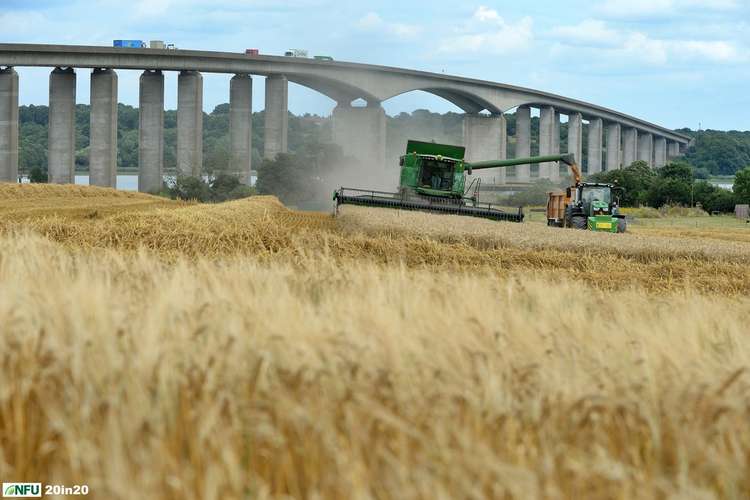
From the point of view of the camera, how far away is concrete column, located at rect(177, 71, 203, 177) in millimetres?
89812

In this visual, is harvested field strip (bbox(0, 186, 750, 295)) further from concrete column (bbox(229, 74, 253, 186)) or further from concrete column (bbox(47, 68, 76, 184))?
concrete column (bbox(229, 74, 253, 186))

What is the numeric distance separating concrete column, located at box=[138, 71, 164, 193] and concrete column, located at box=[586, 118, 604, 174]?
74921 mm

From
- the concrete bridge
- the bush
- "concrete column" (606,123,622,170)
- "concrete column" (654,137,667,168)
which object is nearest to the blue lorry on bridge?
the concrete bridge

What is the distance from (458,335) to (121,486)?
204 cm

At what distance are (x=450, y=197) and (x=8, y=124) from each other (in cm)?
5506

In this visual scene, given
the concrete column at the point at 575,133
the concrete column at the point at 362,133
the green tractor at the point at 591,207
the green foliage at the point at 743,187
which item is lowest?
the green tractor at the point at 591,207

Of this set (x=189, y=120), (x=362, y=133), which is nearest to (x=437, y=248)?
(x=189, y=120)

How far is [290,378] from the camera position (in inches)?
169

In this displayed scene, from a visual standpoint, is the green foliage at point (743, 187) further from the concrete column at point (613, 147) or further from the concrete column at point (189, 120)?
the concrete column at point (613, 147)

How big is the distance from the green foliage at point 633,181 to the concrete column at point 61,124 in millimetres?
44413

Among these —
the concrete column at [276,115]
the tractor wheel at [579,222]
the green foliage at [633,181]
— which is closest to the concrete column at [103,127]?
the concrete column at [276,115]

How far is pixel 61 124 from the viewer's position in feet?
286

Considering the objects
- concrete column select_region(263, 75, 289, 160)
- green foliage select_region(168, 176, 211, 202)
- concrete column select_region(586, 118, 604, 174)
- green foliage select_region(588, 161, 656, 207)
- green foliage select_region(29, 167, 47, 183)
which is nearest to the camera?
green foliage select_region(168, 176, 211, 202)

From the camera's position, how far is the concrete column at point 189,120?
89812 mm
